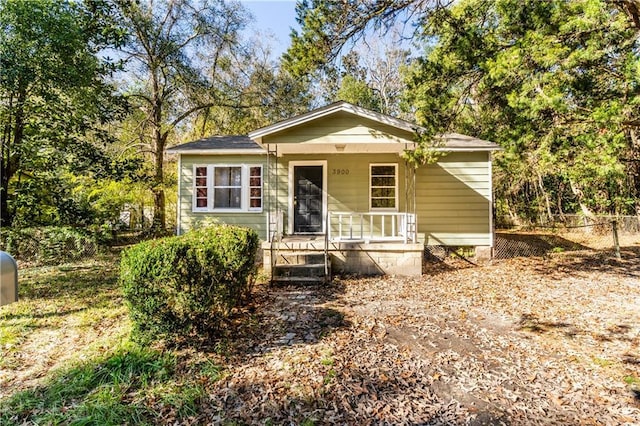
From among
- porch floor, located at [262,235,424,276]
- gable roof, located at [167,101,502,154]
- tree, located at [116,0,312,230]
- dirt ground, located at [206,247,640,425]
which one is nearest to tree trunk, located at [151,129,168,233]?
tree, located at [116,0,312,230]

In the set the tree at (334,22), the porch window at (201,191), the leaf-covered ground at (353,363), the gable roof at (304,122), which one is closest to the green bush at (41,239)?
the leaf-covered ground at (353,363)

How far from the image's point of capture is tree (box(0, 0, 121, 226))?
5570mm

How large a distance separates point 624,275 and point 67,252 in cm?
1432

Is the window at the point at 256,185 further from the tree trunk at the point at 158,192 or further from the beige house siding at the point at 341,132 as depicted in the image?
the tree trunk at the point at 158,192

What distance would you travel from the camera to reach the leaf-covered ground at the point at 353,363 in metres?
2.93

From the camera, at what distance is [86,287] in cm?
677

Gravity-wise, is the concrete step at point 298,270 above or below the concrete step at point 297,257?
below

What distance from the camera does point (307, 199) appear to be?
32.1 feet

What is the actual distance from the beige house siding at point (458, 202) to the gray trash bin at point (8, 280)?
30.0ft

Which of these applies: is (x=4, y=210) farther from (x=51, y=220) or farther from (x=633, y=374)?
(x=633, y=374)

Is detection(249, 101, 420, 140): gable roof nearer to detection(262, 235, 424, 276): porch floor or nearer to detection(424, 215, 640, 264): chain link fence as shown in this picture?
detection(262, 235, 424, 276): porch floor

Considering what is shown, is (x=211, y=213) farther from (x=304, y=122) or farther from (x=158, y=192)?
(x=158, y=192)

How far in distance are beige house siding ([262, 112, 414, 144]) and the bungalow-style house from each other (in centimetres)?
2

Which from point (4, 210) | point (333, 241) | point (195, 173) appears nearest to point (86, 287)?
point (4, 210)
